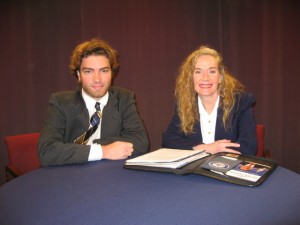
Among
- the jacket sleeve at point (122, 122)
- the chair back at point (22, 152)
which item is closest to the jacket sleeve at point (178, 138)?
the jacket sleeve at point (122, 122)

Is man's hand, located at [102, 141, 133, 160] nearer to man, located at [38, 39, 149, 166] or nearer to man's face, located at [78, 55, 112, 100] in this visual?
man, located at [38, 39, 149, 166]

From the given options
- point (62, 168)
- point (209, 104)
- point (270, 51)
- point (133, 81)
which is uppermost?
point (270, 51)

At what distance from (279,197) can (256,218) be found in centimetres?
22

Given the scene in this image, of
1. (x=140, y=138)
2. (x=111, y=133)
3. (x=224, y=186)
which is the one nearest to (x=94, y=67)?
(x=111, y=133)

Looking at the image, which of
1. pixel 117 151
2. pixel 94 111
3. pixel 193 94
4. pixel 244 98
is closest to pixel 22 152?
pixel 94 111

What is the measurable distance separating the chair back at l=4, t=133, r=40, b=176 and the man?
1.45 ft

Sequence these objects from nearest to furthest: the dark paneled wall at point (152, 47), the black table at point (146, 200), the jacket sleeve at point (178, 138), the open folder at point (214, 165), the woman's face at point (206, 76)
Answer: the black table at point (146, 200), the open folder at point (214, 165), the jacket sleeve at point (178, 138), the woman's face at point (206, 76), the dark paneled wall at point (152, 47)

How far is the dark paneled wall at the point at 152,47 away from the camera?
134 inches

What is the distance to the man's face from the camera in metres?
2.11

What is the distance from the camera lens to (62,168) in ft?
5.02

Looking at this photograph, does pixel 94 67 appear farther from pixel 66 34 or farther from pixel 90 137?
pixel 66 34

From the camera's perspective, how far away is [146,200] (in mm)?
1048

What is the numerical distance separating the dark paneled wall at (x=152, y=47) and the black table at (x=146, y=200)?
2.31 m

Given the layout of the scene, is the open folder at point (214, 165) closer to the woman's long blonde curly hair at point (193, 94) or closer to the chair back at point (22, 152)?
the woman's long blonde curly hair at point (193, 94)
